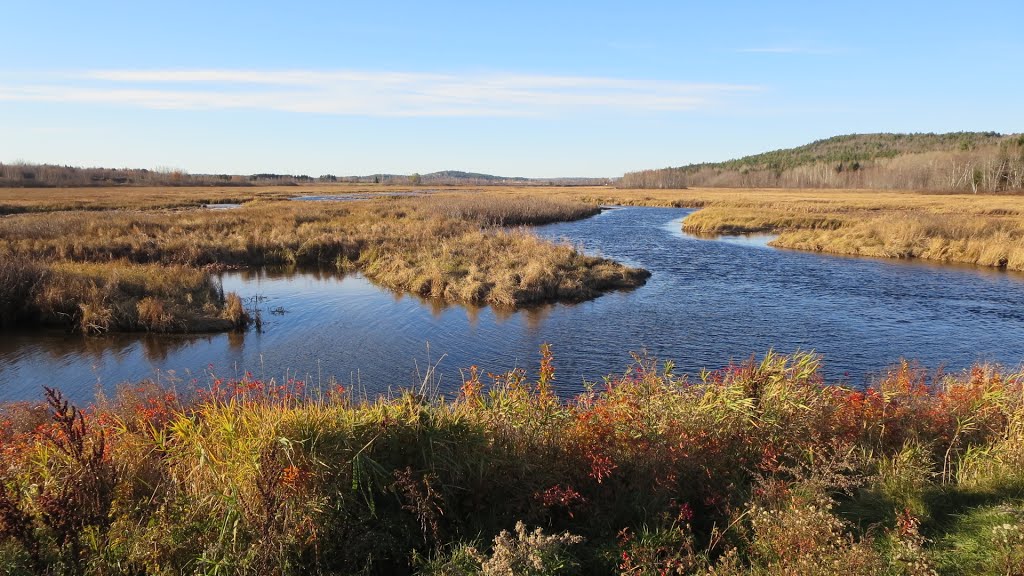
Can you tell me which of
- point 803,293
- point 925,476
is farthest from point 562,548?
point 803,293

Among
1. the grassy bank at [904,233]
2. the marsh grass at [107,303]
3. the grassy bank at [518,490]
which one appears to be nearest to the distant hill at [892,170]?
the grassy bank at [904,233]

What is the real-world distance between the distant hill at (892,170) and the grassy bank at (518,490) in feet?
332

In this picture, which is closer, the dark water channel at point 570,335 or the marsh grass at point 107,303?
the dark water channel at point 570,335

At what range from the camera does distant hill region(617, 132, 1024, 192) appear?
8938cm

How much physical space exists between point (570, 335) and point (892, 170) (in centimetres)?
12139

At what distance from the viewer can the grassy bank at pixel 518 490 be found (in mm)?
4648

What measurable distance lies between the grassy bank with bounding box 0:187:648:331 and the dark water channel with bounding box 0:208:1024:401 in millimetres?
1147

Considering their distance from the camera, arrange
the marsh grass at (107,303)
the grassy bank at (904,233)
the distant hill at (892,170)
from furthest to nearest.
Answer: the distant hill at (892,170) < the grassy bank at (904,233) < the marsh grass at (107,303)

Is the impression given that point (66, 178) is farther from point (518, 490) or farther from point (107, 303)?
point (518, 490)

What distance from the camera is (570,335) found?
669 inches

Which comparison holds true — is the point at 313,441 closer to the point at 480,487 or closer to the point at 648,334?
the point at 480,487

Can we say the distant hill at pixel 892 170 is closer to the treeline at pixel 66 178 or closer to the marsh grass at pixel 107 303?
the marsh grass at pixel 107 303

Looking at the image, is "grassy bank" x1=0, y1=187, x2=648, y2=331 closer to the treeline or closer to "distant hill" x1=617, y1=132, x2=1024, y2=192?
the treeline

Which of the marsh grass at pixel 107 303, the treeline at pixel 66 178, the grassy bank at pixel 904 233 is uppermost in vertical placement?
the treeline at pixel 66 178
